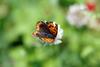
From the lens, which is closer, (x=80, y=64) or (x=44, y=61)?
(x=80, y=64)

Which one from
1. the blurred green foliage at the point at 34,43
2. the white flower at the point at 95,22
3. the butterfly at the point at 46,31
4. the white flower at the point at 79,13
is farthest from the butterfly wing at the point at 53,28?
the blurred green foliage at the point at 34,43

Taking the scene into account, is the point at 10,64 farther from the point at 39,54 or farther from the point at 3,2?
the point at 3,2

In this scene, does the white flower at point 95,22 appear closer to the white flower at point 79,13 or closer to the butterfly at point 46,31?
the white flower at point 79,13

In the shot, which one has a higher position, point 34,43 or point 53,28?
point 53,28

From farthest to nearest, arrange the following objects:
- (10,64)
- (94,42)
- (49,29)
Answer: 1. (10,64)
2. (94,42)
3. (49,29)

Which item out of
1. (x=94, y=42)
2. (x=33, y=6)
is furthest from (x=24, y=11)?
(x=94, y=42)

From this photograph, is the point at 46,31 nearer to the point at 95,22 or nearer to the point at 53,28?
the point at 53,28

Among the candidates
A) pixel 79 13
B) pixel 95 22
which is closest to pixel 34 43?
pixel 95 22
